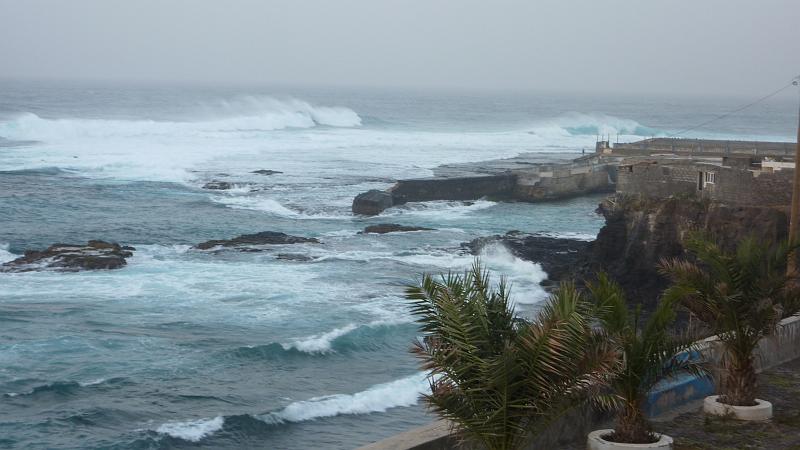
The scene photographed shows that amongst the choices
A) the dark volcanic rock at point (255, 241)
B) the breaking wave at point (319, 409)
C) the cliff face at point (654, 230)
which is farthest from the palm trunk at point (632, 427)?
the dark volcanic rock at point (255, 241)

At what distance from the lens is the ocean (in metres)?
15.5

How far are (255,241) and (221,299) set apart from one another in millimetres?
8955

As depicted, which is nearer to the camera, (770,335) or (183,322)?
(770,335)

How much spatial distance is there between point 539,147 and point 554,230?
46899mm

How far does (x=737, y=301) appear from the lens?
31.0 ft

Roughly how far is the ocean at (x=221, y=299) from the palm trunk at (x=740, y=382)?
617 centimetres

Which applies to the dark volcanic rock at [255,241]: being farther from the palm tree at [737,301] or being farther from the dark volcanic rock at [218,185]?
the palm tree at [737,301]

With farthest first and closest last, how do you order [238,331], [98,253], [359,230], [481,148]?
[481,148] < [359,230] < [98,253] < [238,331]

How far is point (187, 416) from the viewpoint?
50.3 feet

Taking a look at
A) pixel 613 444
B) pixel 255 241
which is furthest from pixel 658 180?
pixel 613 444

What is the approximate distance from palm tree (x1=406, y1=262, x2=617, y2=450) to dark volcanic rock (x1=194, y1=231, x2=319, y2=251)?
79.9 feet

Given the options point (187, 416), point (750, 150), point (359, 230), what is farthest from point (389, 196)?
point (187, 416)

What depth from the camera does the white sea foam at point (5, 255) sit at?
2922 centimetres

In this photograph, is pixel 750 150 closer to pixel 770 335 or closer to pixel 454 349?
pixel 770 335
